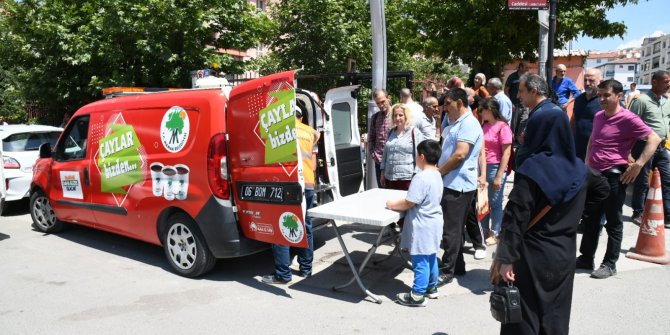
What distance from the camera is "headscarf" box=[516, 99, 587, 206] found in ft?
8.70

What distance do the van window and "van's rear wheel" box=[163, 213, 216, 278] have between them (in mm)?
2282

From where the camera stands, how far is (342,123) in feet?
21.4

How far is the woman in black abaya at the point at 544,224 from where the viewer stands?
8.70ft

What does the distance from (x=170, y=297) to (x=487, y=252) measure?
346cm

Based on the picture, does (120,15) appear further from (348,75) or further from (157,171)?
(157,171)

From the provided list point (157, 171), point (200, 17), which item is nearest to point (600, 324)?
point (157, 171)

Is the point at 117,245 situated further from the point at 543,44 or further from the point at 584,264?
the point at 543,44

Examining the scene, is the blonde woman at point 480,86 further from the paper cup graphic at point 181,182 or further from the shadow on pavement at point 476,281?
the paper cup graphic at point 181,182

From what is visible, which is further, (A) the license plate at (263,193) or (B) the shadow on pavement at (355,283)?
(B) the shadow on pavement at (355,283)

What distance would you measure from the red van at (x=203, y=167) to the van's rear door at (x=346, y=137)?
1 cm

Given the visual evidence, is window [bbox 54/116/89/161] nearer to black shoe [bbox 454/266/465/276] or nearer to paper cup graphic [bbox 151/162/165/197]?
paper cup graphic [bbox 151/162/165/197]

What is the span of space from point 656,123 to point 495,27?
8.02m

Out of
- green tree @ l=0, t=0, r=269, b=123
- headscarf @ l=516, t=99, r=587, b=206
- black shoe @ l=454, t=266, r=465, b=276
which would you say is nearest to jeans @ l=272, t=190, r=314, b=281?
black shoe @ l=454, t=266, r=465, b=276

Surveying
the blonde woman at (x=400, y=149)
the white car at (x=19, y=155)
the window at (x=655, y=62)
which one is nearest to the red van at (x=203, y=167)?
the blonde woman at (x=400, y=149)
